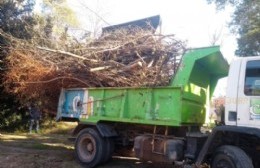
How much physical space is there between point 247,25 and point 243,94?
1380cm

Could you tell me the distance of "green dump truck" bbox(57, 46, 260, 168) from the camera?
6.82 meters

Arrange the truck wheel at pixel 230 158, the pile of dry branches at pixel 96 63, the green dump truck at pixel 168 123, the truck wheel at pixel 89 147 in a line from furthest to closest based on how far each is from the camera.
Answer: the pile of dry branches at pixel 96 63 → the truck wheel at pixel 89 147 → the green dump truck at pixel 168 123 → the truck wheel at pixel 230 158

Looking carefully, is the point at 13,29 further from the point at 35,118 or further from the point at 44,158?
the point at 44,158

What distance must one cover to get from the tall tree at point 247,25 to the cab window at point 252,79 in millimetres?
11845

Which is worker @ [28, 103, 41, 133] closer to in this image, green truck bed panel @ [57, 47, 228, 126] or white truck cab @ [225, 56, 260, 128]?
green truck bed panel @ [57, 47, 228, 126]

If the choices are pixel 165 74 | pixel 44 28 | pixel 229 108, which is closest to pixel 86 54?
pixel 165 74

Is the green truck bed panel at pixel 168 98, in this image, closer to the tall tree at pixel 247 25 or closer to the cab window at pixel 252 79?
the cab window at pixel 252 79

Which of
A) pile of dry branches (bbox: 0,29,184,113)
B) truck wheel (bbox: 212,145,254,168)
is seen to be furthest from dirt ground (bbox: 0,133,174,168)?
truck wheel (bbox: 212,145,254,168)

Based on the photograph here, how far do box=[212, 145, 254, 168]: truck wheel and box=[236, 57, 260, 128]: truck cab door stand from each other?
49 cm

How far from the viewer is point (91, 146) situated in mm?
9461

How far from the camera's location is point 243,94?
666 centimetres

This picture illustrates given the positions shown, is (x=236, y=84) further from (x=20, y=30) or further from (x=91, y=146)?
(x=20, y=30)

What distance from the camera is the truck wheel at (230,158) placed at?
6.32 meters

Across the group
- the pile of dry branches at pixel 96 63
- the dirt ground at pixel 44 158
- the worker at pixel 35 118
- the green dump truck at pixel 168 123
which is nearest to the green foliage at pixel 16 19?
the worker at pixel 35 118
